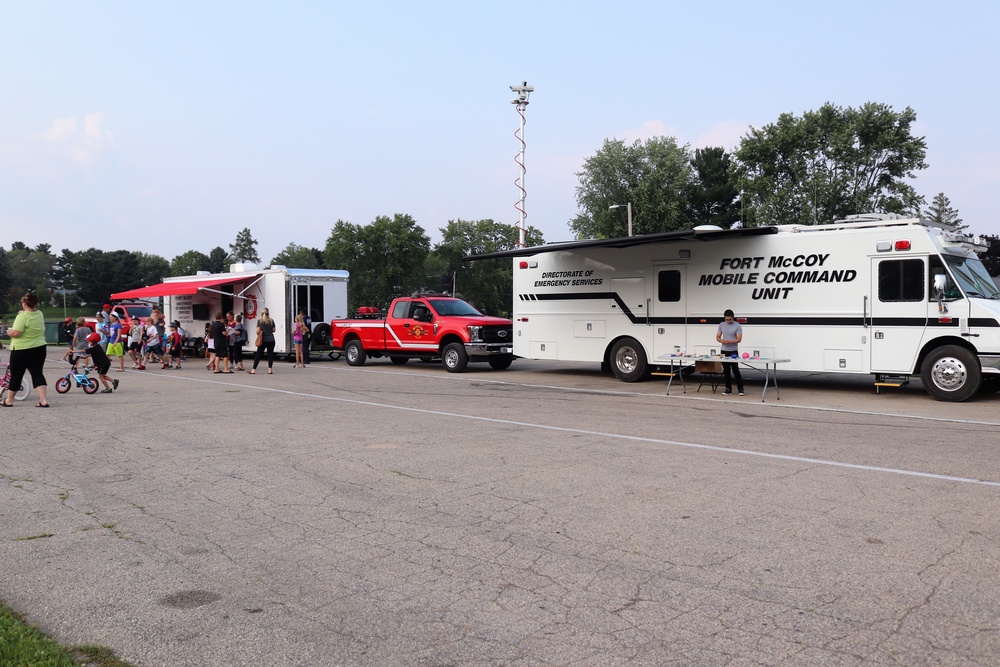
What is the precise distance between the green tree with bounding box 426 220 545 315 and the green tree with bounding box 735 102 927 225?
3407cm

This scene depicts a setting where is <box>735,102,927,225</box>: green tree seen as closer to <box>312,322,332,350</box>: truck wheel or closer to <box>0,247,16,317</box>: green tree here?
<box>312,322,332,350</box>: truck wheel

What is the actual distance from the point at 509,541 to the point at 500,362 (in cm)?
1629

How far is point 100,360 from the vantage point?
15508 millimetres

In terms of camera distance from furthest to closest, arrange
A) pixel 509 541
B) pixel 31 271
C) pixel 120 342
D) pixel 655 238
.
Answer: pixel 31 271 < pixel 120 342 < pixel 655 238 < pixel 509 541

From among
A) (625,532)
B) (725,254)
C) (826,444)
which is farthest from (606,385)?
Result: (625,532)

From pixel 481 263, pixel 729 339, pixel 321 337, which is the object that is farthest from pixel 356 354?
pixel 481 263

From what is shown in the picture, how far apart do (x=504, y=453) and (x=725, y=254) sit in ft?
29.7

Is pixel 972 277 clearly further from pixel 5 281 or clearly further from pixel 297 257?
pixel 5 281

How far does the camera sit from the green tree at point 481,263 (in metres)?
82.7

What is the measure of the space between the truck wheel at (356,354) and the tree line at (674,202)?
594 inches

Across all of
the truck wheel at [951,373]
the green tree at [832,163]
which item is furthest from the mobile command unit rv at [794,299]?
the green tree at [832,163]

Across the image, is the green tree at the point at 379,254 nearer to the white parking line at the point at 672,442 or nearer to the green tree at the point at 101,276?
the green tree at the point at 101,276

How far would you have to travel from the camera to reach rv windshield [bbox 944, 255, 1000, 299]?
1382 centimetres

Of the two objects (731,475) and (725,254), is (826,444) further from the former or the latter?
(725,254)
